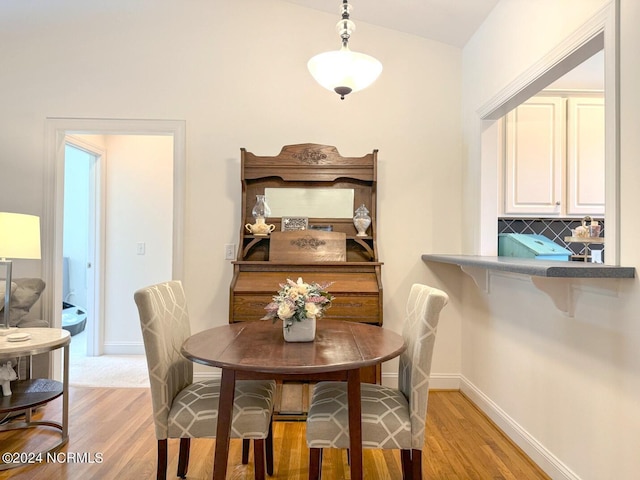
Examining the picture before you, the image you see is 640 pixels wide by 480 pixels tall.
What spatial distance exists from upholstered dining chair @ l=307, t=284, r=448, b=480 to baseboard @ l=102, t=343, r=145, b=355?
118 inches

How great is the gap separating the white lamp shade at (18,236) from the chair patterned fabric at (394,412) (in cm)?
185

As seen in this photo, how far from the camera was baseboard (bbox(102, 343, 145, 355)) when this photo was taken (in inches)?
164

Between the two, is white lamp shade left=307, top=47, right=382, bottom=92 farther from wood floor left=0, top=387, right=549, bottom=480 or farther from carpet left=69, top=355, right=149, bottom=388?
carpet left=69, top=355, right=149, bottom=388

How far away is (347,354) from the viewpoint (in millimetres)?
1615

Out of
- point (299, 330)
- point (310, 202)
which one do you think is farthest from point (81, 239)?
point (299, 330)

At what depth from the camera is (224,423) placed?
5.24ft

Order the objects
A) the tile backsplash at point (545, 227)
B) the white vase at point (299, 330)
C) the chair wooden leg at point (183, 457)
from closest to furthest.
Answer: the white vase at point (299, 330)
the chair wooden leg at point (183, 457)
the tile backsplash at point (545, 227)

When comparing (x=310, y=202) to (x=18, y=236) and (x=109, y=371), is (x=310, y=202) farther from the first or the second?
(x=109, y=371)

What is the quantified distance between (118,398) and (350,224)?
2190 millimetres

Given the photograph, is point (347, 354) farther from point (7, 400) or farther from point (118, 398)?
point (118, 398)

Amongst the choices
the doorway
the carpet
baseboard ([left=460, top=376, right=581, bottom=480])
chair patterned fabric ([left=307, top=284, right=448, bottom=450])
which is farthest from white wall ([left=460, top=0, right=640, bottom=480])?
the doorway

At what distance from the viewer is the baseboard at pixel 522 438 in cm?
197

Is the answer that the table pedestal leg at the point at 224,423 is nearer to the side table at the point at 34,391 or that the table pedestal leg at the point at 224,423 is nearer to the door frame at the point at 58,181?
the side table at the point at 34,391

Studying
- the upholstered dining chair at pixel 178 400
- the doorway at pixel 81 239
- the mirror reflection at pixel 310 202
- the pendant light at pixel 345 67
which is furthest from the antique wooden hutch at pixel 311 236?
the doorway at pixel 81 239
